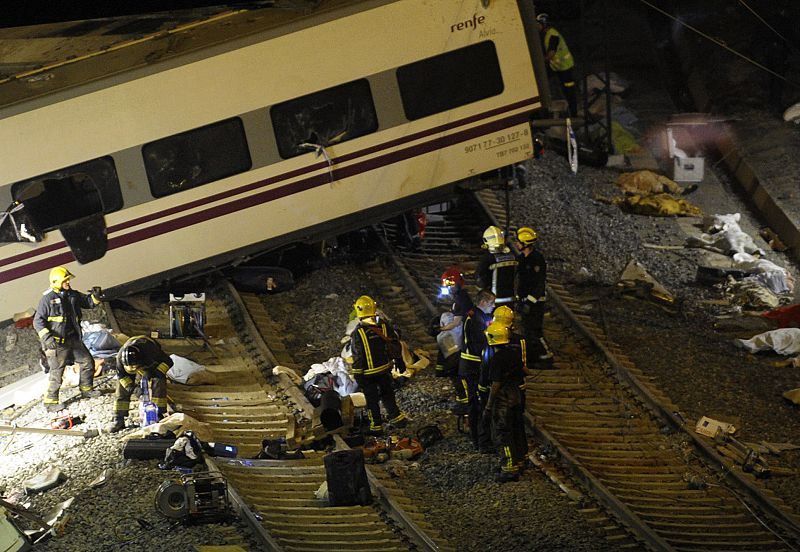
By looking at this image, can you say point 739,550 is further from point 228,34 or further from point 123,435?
point 228,34

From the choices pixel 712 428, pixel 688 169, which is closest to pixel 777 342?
pixel 712 428

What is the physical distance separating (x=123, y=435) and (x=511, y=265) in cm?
464

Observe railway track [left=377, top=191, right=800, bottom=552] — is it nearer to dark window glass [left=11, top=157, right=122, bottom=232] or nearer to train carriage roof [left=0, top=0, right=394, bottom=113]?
train carriage roof [left=0, top=0, right=394, bottom=113]

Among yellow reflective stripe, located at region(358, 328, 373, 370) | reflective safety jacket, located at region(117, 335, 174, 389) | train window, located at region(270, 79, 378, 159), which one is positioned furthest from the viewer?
train window, located at region(270, 79, 378, 159)

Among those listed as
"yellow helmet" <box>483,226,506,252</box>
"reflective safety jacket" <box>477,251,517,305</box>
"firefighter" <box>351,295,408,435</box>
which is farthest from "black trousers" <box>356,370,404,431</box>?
"yellow helmet" <box>483,226,506,252</box>

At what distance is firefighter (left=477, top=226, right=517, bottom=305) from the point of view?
13391 millimetres

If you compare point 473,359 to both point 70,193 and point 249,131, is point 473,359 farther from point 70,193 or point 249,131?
point 70,193

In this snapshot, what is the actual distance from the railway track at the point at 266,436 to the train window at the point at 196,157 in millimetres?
1854

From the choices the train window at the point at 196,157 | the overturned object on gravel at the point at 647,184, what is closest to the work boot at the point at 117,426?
the train window at the point at 196,157

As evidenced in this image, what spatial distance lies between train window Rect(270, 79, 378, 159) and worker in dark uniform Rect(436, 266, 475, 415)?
8.83 feet

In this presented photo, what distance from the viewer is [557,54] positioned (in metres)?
19.5

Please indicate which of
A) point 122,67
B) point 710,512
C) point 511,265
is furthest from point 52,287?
point 710,512

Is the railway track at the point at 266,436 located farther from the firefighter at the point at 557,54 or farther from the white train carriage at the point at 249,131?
the firefighter at the point at 557,54

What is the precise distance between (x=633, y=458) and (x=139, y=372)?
17.1 ft
